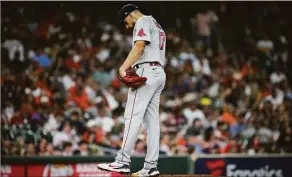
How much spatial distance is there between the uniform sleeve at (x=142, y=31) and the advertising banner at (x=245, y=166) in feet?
17.4

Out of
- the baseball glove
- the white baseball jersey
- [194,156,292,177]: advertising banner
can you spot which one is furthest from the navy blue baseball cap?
[194,156,292,177]: advertising banner

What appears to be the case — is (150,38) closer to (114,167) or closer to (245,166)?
(114,167)

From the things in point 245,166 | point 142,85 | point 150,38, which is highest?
point 150,38

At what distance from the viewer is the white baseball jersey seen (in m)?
7.00

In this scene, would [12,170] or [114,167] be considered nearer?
[114,167]

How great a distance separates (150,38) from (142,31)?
0.12 metres

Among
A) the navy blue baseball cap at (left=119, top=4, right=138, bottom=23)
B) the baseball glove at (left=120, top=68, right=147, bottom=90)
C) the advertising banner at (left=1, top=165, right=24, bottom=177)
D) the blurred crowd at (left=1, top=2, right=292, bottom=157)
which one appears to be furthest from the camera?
the blurred crowd at (left=1, top=2, right=292, bottom=157)

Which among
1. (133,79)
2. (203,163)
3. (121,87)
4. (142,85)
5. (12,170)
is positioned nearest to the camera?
(133,79)

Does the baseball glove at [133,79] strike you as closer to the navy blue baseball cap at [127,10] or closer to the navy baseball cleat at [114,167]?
the navy blue baseball cap at [127,10]

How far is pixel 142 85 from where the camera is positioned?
7.11 metres

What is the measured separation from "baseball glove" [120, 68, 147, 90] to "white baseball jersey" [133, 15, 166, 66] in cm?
18

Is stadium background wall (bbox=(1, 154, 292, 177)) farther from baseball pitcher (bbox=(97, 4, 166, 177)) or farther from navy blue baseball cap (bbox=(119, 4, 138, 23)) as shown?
navy blue baseball cap (bbox=(119, 4, 138, 23))

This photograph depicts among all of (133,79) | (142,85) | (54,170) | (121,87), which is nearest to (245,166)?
(54,170)

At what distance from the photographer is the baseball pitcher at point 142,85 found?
23.0 ft
